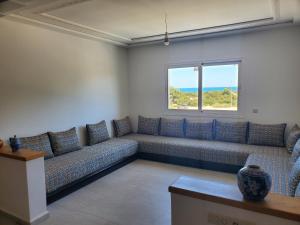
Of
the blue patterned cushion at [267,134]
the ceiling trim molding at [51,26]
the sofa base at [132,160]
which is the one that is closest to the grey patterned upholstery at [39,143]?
the sofa base at [132,160]

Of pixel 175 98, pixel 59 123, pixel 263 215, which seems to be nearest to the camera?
pixel 263 215

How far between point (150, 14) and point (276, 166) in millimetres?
2751

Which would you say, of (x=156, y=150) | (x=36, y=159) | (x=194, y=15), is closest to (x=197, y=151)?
(x=156, y=150)

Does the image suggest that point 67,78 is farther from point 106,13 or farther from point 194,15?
point 194,15

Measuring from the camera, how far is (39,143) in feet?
11.4

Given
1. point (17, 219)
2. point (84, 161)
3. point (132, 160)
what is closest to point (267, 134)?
point (132, 160)

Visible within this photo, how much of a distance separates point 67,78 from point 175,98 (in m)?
2.41

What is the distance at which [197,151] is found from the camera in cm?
422

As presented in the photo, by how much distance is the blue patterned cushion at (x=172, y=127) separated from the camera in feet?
16.3

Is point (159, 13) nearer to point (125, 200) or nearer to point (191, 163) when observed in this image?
point (125, 200)

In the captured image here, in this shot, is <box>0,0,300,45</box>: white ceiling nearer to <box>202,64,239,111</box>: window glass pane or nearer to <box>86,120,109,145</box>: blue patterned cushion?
<box>202,64,239,111</box>: window glass pane

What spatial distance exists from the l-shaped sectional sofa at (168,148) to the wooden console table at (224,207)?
1188 mm

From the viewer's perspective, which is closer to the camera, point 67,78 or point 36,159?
point 36,159

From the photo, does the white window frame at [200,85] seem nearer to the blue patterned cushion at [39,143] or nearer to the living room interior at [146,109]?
the living room interior at [146,109]
